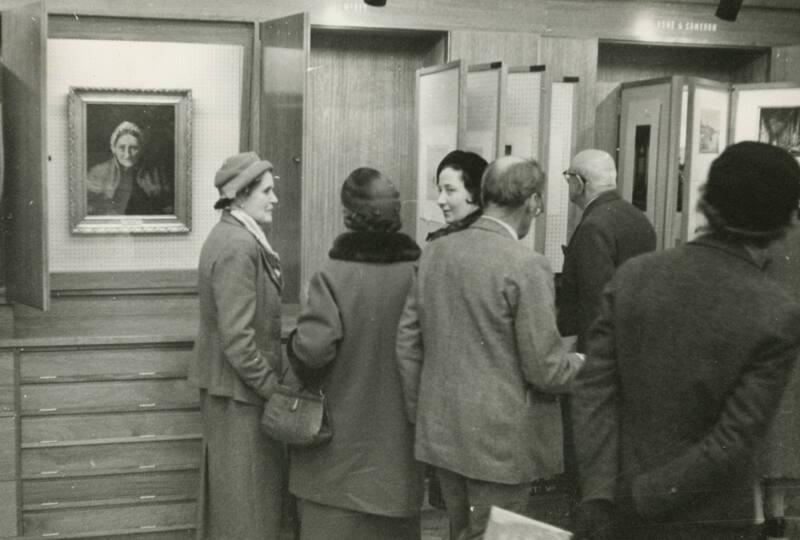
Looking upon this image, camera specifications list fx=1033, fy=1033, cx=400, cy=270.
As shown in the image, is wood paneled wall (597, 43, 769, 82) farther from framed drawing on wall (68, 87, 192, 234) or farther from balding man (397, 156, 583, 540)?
balding man (397, 156, 583, 540)

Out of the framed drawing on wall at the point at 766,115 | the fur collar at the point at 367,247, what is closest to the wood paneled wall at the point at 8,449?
the fur collar at the point at 367,247

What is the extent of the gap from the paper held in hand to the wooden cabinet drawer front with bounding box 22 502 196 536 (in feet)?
8.87

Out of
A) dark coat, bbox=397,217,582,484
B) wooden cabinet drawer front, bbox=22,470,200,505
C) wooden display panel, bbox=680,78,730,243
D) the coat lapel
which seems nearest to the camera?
dark coat, bbox=397,217,582,484

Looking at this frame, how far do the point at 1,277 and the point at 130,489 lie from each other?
3.92 feet

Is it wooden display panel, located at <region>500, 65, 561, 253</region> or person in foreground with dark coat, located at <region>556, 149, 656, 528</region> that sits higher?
wooden display panel, located at <region>500, 65, 561, 253</region>

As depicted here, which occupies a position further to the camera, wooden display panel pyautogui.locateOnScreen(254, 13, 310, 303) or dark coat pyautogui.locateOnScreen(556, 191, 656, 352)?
wooden display panel pyautogui.locateOnScreen(254, 13, 310, 303)

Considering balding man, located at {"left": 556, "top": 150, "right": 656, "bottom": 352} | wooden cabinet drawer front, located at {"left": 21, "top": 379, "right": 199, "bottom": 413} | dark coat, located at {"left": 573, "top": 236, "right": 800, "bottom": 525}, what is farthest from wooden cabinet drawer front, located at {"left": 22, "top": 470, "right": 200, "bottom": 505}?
dark coat, located at {"left": 573, "top": 236, "right": 800, "bottom": 525}

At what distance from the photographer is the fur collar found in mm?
3520

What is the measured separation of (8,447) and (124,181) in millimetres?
1406

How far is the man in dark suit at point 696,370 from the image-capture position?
6.97ft

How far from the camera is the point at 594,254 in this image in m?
4.39

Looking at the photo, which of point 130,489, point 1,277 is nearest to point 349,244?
point 130,489

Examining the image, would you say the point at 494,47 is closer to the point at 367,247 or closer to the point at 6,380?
the point at 367,247

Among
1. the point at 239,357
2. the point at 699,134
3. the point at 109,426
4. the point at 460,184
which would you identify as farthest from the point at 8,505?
the point at 699,134
